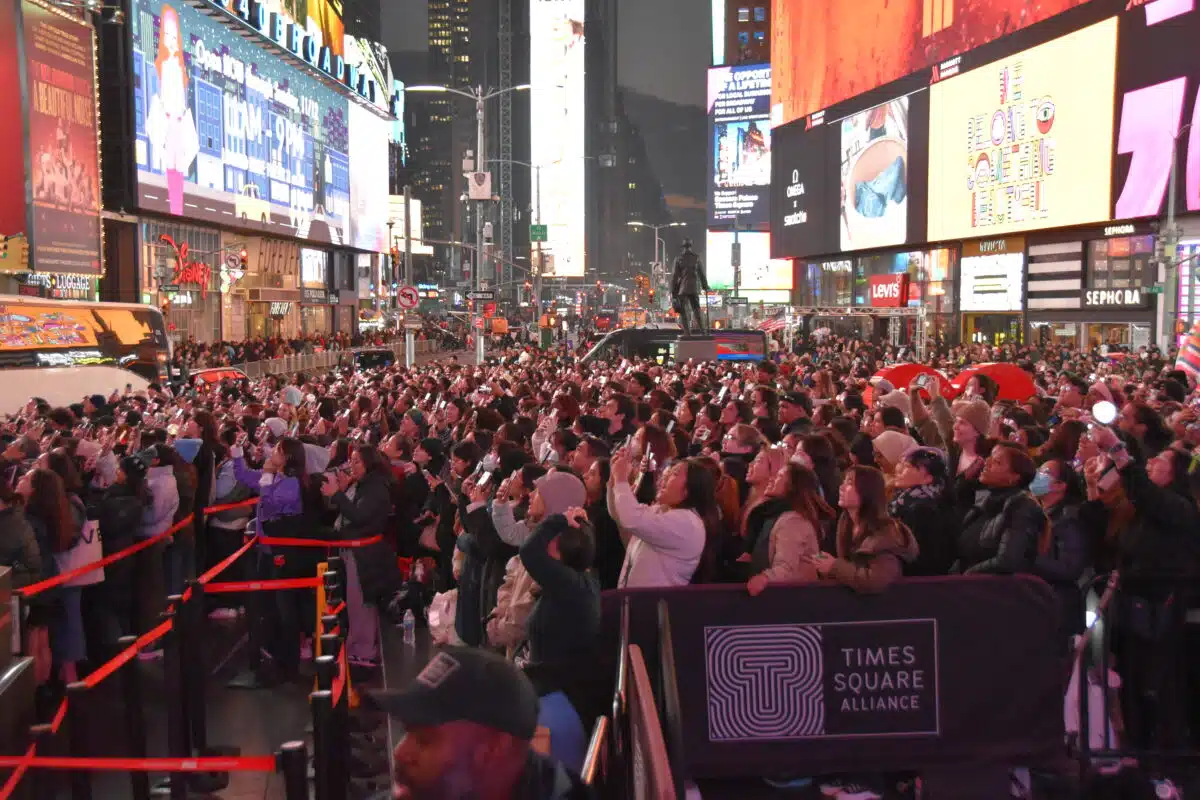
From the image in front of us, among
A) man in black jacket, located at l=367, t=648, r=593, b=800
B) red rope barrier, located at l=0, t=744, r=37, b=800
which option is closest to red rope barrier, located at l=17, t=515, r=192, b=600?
red rope barrier, located at l=0, t=744, r=37, b=800

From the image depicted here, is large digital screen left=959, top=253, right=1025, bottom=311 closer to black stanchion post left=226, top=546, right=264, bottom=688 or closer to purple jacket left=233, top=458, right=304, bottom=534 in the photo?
purple jacket left=233, top=458, right=304, bottom=534

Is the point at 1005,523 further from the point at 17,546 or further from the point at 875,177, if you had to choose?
the point at 875,177

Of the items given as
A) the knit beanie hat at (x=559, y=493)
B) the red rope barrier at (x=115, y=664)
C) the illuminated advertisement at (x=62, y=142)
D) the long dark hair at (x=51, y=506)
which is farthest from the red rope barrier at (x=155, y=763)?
the illuminated advertisement at (x=62, y=142)

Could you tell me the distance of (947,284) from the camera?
63062 millimetres

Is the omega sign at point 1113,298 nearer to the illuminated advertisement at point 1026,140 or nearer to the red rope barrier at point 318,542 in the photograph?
the illuminated advertisement at point 1026,140

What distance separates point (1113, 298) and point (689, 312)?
866 inches

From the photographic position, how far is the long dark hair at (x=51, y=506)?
8648 mm

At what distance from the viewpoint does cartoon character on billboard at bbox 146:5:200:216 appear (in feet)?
161

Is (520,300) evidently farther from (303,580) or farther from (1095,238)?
(303,580)

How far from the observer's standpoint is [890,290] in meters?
62.4

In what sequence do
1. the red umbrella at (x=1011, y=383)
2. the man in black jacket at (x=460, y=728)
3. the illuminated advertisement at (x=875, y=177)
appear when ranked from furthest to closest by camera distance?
1. the illuminated advertisement at (x=875, y=177)
2. the red umbrella at (x=1011, y=383)
3. the man in black jacket at (x=460, y=728)

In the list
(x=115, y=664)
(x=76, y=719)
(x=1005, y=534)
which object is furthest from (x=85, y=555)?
(x=1005, y=534)

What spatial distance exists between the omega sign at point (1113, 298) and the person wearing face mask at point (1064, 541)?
4380 cm

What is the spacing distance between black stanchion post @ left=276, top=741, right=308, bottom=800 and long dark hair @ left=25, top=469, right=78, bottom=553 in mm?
4955
